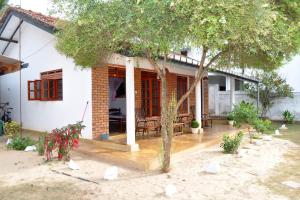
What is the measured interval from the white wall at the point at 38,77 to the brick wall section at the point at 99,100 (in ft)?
0.49

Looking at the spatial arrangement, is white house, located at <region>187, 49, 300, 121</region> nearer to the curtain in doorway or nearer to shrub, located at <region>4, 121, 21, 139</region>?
the curtain in doorway

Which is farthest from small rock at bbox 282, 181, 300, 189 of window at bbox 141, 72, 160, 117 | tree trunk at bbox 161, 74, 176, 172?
window at bbox 141, 72, 160, 117

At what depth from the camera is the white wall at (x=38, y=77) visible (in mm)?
10984

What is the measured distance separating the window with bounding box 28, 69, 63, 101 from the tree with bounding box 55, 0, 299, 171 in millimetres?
4899

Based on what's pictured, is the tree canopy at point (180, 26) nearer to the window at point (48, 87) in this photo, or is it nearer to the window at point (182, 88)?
the window at point (48, 87)

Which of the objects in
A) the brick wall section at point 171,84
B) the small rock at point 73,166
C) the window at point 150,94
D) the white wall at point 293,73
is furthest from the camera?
the white wall at point 293,73

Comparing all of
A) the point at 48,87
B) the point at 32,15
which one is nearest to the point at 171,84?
the point at 48,87

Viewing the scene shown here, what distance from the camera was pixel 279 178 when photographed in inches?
276

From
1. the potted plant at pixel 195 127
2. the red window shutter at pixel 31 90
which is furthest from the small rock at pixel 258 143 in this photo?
the red window shutter at pixel 31 90

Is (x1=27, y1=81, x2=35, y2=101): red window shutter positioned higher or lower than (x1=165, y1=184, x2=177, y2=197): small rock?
higher

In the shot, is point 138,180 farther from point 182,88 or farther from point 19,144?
point 182,88

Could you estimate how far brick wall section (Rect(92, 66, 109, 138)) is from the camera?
10.6m

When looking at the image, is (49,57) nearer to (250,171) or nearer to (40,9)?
(40,9)

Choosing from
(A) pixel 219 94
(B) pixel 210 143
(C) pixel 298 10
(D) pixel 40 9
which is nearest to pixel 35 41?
(D) pixel 40 9
